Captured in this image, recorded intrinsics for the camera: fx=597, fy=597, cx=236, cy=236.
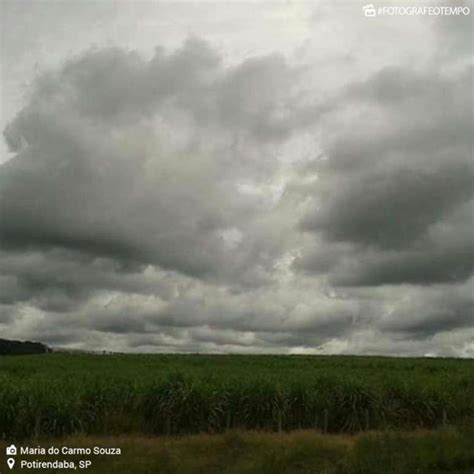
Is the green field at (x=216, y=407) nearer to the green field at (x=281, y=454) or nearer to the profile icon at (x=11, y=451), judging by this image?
the green field at (x=281, y=454)

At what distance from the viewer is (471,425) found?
22234 mm

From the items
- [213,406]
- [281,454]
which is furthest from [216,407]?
[281,454]

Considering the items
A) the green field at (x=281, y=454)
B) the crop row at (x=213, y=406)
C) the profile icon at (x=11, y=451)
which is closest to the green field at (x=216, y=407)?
the crop row at (x=213, y=406)

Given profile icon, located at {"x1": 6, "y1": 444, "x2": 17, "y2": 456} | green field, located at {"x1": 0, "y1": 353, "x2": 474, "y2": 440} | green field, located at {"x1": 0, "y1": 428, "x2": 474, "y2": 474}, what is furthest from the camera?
green field, located at {"x1": 0, "y1": 353, "x2": 474, "y2": 440}

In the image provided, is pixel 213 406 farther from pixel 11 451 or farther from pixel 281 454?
pixel 11 451

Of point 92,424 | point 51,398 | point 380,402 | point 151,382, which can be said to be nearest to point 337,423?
point 380,402

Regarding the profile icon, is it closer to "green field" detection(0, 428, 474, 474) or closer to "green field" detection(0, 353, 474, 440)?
"green field" detection(0, 428, 474, 474)

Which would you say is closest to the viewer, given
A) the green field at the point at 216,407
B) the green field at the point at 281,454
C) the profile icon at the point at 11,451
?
the green field at the point at 281,454

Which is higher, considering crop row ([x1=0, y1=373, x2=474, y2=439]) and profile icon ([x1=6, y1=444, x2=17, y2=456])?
crop row ([x1=0, y1=373, x2=474, y2=439])

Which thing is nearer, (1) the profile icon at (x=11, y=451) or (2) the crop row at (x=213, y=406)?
(1) the profile icon at (x=11, y=451)

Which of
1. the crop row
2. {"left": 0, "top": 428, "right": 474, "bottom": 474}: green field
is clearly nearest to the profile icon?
{"left": 0, "top": 428, "right": 474, "bottom": 474}: green field

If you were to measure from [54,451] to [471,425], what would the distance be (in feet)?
49.2

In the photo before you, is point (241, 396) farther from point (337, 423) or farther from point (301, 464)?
point (301, 464)

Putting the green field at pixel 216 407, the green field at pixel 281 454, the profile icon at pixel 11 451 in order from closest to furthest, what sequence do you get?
the green field at pixel 281 454, the profile icon at pixel 11 451, the green field at pixel 216 407
